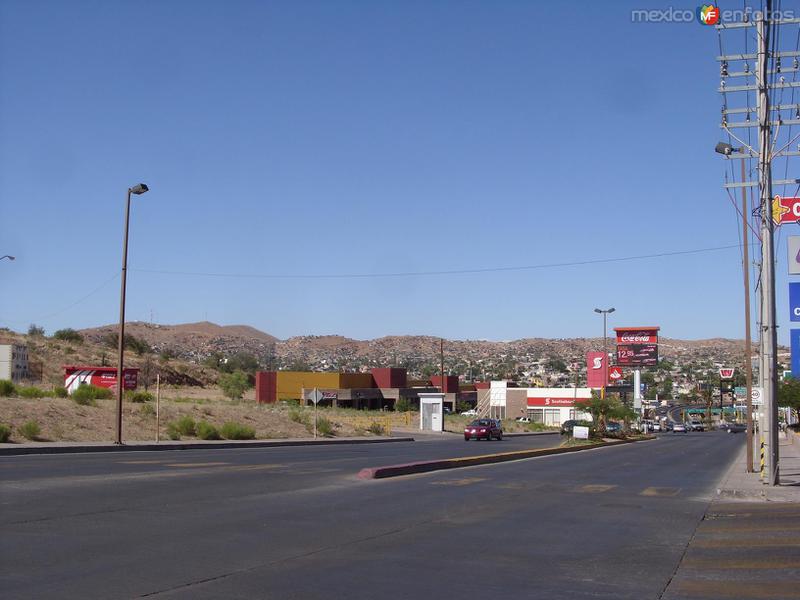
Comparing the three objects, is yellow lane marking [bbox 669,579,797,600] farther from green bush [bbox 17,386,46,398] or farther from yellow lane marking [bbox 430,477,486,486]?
green bush [bbox 17,386,46,398]

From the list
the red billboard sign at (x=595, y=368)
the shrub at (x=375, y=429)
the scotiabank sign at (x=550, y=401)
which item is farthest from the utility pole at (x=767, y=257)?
the scotiabank sign at (x=550, y=401)

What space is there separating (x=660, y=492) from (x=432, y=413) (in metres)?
Result: 48.1

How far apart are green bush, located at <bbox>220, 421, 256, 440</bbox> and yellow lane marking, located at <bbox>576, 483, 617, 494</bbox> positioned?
939 inches

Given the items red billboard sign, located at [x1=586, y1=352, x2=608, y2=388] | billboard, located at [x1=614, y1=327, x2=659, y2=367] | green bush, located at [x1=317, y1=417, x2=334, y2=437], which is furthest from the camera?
billboard, located at [x1=614, y1=327, x2=659, y2=367]

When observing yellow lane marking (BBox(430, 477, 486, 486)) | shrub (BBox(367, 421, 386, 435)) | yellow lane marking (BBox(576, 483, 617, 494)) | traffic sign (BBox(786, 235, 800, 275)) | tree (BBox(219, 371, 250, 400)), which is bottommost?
shrub (BBox(367, 421, 386, 435))

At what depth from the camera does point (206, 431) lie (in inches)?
1618

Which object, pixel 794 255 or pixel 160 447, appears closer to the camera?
pixel 794 255

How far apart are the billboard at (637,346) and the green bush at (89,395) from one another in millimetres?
69901

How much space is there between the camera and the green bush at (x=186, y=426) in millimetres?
40812

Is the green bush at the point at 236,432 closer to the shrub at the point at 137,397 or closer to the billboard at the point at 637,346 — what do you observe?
the shrub at the point at 137,397

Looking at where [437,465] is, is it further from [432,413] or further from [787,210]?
[432,413]

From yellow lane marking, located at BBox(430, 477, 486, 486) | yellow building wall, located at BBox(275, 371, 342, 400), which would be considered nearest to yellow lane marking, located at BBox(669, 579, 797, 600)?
yellow lane marking, located at BBox(430, 477, 486, 486)

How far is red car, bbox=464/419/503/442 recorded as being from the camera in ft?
183

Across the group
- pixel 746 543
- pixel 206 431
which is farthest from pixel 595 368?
pixel 746 543
